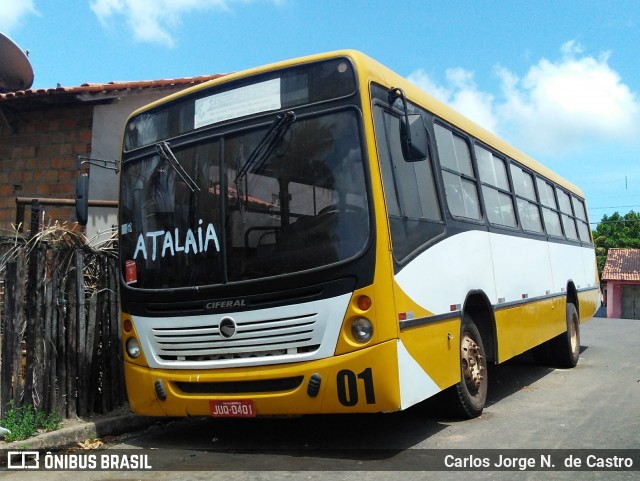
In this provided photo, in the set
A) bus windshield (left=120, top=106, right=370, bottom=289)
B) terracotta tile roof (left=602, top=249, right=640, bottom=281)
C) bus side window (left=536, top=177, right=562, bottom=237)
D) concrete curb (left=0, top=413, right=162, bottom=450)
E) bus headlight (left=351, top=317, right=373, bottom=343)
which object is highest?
terracotta tile roof (left=602, top=249, right=640, bottom=281)

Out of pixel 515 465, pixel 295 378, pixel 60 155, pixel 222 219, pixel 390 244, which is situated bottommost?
pixel 515 465

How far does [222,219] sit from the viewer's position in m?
5.37

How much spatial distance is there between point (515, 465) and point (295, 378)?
172 cm

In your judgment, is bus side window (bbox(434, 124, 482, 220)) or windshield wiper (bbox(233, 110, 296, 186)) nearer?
windshield wiper (bbox(233, 110, 296, 186))

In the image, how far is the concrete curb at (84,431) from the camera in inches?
214

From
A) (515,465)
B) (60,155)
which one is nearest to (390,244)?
(515,465)

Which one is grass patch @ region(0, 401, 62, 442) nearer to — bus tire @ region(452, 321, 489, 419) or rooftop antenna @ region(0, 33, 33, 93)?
bus tire @ region(452, 321, 489, 419)

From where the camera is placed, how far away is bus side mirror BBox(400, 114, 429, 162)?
204 inches

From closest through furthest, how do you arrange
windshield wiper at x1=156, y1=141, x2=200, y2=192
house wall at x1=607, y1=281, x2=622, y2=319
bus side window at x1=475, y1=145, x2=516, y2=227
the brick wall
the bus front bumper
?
the bus front bumper, windshield wiper at x1=156, y1=141, x2=200, y2=192, bus side window at x1=475, y1=145, x2=516, y2=227, the brick wall, house wall at x1=607, y1=281, x2=622, y2=319

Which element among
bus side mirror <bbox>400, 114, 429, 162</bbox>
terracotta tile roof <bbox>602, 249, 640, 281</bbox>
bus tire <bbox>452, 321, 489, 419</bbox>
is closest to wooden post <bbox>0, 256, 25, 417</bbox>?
bus side mirror <bbox>400, 114, 429, 162</bbox>

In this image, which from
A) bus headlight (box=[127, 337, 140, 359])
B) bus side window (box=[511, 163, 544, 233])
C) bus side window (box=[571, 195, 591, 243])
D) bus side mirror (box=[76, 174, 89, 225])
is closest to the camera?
bus headlight (box=[127, 337, 140, 359])

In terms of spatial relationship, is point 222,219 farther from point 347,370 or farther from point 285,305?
point 347,370

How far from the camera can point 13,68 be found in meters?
14.0

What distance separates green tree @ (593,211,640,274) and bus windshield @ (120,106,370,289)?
59.1 m
